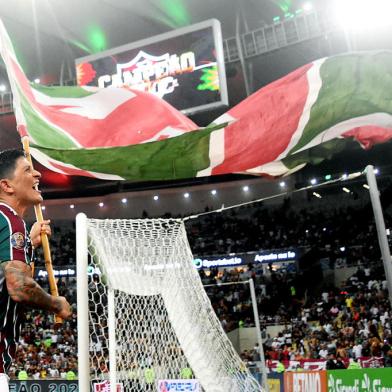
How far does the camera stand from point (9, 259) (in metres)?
2.50

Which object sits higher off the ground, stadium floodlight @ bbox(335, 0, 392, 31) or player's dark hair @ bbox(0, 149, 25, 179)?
stadium floodlight @ bbox(335, 0, 392, 31)

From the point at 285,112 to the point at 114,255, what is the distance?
3.37 meters

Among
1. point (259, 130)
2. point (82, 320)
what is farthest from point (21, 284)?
point (259, 130)

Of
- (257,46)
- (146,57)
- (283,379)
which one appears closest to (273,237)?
(257,46)

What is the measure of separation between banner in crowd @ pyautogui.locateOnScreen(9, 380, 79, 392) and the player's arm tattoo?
11718 mm

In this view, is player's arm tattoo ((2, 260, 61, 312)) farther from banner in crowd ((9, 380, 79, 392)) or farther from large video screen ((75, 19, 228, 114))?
large video screen ((75, 19, 228, 114))

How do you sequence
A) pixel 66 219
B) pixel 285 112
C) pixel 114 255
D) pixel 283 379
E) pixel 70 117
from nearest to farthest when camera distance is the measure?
pixel 114 255
pixel 285 112
pixel 70 117
pixel 283 379
pixel 66 219

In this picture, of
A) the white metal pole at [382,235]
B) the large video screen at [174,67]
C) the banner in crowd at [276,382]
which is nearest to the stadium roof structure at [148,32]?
the large video screen at [174,67]

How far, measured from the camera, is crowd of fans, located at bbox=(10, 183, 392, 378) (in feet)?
61.5

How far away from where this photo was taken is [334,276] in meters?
26.8

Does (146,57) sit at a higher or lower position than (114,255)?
higher

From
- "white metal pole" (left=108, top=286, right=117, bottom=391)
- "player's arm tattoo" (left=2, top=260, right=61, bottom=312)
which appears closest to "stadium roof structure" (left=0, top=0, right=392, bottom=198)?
"white metal pole" (left=108, top=286, right=117, bottom=391)

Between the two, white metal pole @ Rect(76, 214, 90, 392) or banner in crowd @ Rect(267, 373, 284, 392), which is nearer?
white metal pole @ Rect(76, 214, 90, 392)

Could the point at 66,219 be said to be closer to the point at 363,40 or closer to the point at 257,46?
the point at 257,46
